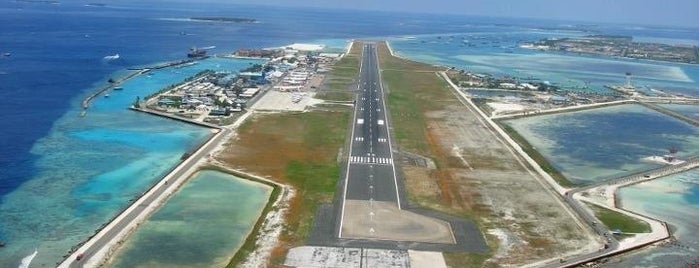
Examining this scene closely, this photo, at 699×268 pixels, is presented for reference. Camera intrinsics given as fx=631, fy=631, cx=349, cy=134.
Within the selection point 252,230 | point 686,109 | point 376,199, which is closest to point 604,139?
point 686,109

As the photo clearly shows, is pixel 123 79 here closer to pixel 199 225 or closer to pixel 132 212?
pixel 132 212

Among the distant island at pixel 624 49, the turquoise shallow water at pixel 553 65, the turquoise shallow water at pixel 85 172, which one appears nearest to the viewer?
the turquoise shallow water at pixel 85 172

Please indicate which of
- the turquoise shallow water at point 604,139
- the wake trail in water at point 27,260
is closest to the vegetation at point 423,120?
the turquoise shallow water at point 604,139

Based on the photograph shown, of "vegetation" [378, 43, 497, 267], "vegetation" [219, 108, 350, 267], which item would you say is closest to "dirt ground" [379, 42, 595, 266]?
"vegetation" [378, 43, 497, 267]

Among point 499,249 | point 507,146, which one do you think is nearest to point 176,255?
point 499,249

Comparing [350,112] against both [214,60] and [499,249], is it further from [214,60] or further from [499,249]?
[214,60]

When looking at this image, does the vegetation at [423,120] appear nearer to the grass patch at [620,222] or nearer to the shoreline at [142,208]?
the grass patch at [620,222]

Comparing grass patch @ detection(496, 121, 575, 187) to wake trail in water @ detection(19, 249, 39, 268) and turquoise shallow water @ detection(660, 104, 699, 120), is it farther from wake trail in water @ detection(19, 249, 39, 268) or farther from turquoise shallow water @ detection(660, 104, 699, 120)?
wake trail in water @ detection(19, 249, 39, 268)

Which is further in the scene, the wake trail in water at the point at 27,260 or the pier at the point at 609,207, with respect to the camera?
the pier at the point at 609,207
